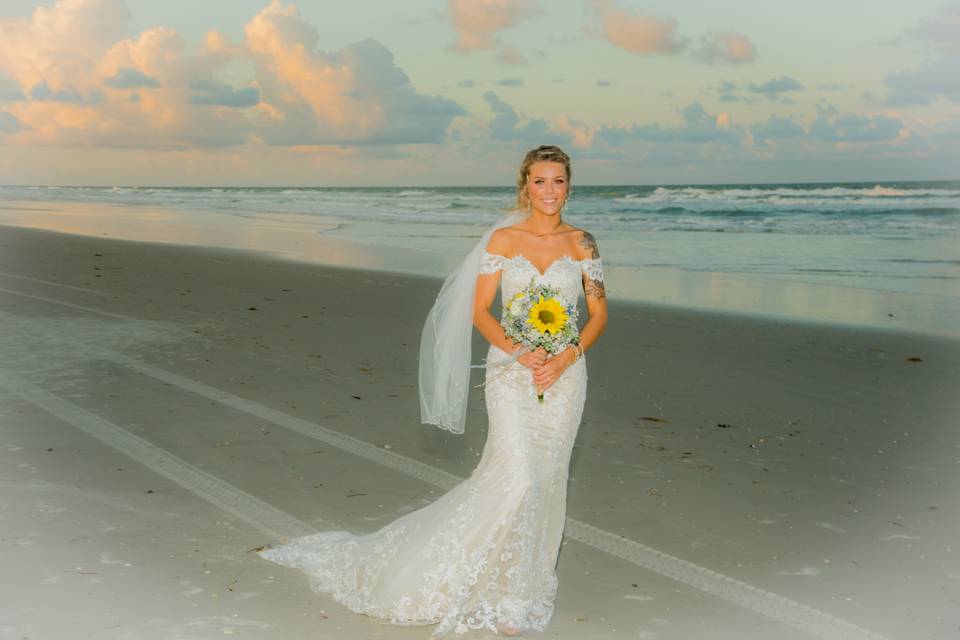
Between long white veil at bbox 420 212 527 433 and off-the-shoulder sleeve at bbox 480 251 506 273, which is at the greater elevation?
off-the-shoulder sleeve at bbox 480 251 506 273

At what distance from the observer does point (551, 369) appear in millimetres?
4512

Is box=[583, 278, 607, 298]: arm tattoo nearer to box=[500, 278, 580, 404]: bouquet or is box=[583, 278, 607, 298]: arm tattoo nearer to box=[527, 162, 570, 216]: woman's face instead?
box=[500, 278, 580, 404]: bouquet

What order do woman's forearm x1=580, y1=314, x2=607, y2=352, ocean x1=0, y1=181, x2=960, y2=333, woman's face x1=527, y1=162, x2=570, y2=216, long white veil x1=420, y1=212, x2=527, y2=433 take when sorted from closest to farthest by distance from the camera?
woman's face x1=527, y1=162, x2=570, y2=216
woman's forearm x1=580, y1=314, x2=607, y2=352
long white veil x1=420, y1=212, x2=527, y2=433
ocean x1=0, y1=181, x2=960, y2=333

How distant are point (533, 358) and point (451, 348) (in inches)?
25.8

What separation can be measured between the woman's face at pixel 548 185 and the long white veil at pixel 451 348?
0.27 meters

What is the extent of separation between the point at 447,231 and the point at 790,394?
77.5 feet

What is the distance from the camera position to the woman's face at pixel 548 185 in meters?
4.64

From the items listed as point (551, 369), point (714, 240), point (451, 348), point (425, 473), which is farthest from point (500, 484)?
point (714, 240)

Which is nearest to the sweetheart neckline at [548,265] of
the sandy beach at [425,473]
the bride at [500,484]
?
the bride at [500,484]

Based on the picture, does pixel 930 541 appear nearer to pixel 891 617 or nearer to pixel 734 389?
pixel 891 617

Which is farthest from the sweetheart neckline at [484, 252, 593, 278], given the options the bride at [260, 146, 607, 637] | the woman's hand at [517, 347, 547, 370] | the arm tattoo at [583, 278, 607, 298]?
the woman's hand at [517, 347, 547, 370]

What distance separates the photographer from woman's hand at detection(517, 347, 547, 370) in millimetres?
4512

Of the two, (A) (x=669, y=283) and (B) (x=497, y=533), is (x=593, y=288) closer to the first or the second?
(B) (x=497, y=533)

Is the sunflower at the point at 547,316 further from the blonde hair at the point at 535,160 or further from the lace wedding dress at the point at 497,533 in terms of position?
the blonde hair at the point at 535,160
